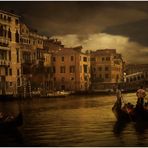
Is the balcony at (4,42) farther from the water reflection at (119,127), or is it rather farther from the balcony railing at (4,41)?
the water reflection at (119,127)

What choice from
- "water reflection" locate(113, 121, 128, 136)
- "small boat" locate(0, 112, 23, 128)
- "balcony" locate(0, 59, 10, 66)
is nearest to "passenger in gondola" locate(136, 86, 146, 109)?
"water reflection" locate(113, 121, 128, 136)

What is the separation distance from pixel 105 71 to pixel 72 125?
0.77 meters

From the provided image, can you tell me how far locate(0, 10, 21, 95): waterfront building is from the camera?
176 inches

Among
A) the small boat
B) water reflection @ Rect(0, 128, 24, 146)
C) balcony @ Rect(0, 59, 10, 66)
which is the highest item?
balcony @ Rect(0, 59, 10, 66)

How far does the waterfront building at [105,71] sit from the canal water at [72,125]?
0.17 meters

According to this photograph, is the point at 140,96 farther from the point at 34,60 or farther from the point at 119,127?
the point at 34,60

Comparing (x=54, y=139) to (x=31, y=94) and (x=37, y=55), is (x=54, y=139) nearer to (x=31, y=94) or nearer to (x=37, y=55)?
(x=31, y=94)

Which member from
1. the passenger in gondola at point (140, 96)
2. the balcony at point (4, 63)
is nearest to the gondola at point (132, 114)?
the passenger in gondola at point (140, 96)

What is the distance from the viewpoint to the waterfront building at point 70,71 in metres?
4.66

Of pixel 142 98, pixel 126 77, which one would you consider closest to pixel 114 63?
pixel 126 77

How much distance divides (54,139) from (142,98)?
1.03 meters

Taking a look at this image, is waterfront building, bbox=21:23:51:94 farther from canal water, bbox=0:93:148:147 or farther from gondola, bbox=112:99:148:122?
gondola, bbox=112:99:148:122

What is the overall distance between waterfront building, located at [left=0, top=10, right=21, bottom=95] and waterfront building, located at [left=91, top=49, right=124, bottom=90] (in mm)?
824

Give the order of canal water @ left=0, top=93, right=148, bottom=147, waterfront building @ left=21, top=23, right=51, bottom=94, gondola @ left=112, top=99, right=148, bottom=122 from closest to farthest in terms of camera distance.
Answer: canal water @ left=0, top=93, right=148, bottom=147, gondola @ left=112, top=99, right=148, bottom=122, waterfront building @ left=21, top=23, right=51, bottom=94
